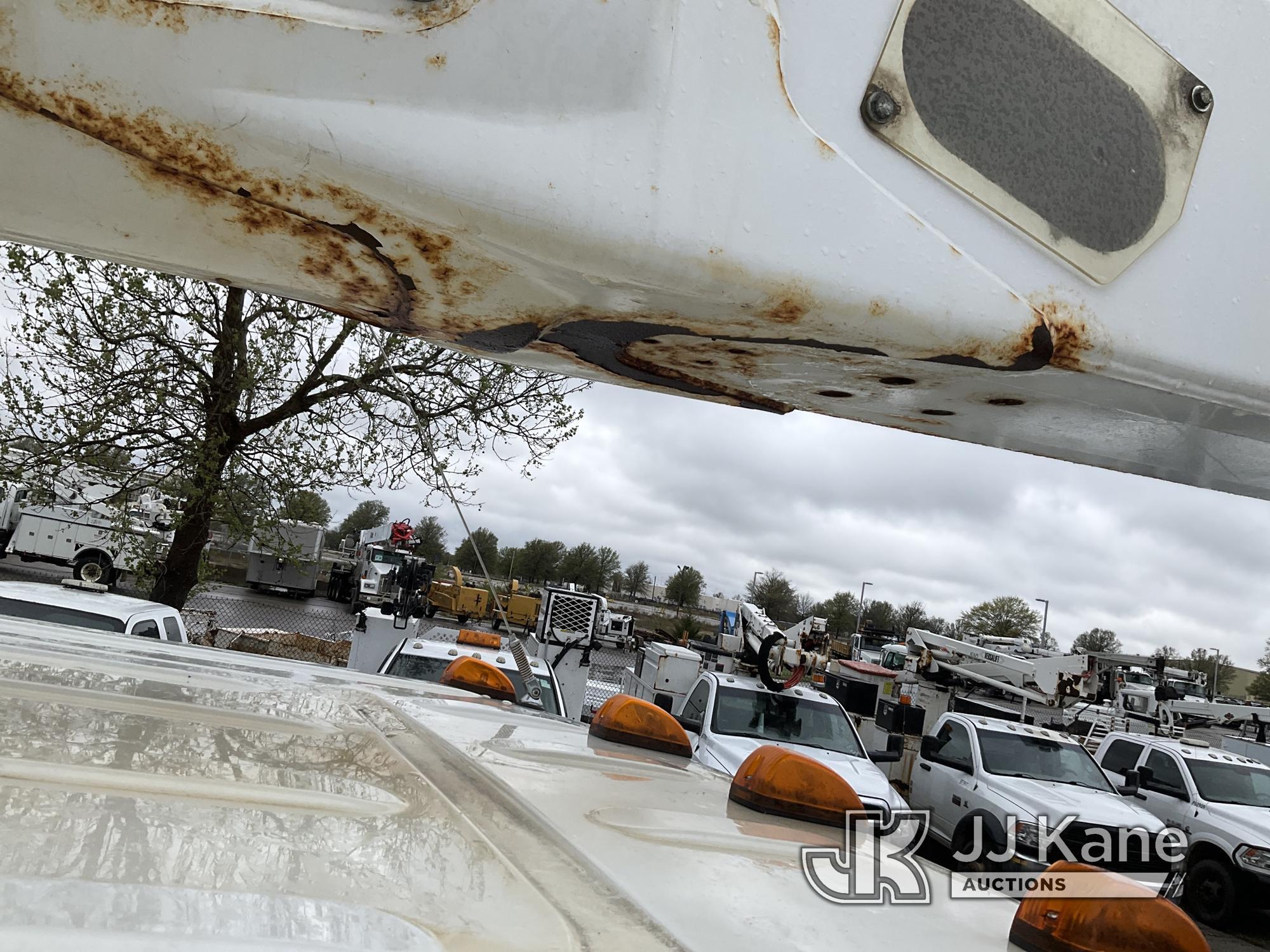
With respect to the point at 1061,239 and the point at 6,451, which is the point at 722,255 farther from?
the point at 6,451

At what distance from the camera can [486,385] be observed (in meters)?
10.4

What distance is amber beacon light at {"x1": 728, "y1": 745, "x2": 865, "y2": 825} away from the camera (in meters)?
2.22

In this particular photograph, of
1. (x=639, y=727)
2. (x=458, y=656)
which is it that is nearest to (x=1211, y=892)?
(x=458, y=656)

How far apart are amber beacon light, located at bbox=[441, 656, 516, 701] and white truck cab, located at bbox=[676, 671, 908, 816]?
5.43 metres

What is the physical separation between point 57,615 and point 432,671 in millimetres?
3528

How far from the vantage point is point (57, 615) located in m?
6.32

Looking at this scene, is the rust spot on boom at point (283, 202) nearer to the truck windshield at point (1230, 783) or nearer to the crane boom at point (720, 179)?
the crane boom at point (720, 179)

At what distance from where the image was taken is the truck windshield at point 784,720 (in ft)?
32.9

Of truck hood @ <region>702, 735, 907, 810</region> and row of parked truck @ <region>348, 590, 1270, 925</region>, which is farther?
row of parked truck @ <region>348, 590, 1270, 925</region>

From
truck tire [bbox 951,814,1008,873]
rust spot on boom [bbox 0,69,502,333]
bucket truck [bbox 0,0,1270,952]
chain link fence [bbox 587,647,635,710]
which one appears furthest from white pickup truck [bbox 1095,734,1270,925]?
rust spot on boom [bbox 0,69,502,333]

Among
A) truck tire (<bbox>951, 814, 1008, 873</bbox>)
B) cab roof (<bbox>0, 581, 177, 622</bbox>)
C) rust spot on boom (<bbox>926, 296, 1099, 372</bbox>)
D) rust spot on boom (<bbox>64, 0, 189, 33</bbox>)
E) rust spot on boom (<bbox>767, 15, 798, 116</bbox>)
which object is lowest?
truck tire (<bbox>951, 814, 1008, 873</bbox>)

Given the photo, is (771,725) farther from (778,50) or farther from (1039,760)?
(778,50)

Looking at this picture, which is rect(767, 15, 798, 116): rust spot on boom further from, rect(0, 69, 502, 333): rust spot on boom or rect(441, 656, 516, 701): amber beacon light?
rect(441, 656, 516, 701): amber beacon light

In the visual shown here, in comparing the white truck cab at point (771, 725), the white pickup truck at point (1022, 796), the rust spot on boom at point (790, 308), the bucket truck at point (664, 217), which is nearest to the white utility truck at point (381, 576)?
the white truck cab at point (771, 725)
